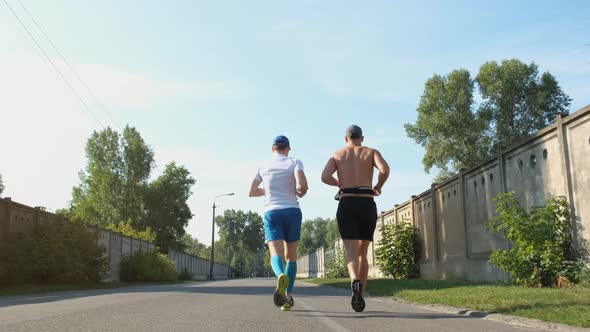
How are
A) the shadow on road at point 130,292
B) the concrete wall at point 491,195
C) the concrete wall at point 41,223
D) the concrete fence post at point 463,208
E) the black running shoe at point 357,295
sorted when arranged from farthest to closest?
1. the concrete wall at point 41,223
2. the concrete fence post at point 463,208
3. the shadow on road at point 130,292
4. the concrete wall at point 491,195
5. the black running shoe at point 357,295

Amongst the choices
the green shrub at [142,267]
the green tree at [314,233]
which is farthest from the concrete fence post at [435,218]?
the green tree at [314,233]

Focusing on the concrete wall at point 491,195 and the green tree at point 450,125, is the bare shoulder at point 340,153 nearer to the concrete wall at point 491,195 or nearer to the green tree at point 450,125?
the concrete wall at point 491,195

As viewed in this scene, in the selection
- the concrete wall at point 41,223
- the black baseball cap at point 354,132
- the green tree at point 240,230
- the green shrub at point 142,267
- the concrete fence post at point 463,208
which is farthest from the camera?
the green tree at point 240,230

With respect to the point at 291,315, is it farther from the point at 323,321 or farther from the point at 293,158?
the point at 293,158

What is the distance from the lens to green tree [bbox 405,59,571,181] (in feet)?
133

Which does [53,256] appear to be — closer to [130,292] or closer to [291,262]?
[130,292]

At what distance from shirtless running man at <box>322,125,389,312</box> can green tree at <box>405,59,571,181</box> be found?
113ft

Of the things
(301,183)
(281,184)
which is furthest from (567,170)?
(281,184)

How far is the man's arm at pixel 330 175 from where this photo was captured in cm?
753

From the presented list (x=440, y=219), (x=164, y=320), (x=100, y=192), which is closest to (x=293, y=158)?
(x=164, y=320)

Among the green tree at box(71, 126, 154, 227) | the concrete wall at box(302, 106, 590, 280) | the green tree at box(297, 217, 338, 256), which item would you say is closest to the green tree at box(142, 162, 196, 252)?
the green tree at box(71, 126, 154, 227)

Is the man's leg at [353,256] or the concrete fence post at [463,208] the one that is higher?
the concrete fence post at [463,208]

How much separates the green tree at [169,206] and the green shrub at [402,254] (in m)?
40.8

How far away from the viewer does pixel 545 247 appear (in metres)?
11.3
